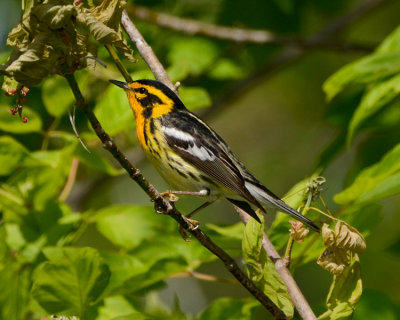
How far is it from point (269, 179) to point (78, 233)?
15.0 ft

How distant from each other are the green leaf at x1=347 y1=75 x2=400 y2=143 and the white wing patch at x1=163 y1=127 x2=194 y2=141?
921 millimetres

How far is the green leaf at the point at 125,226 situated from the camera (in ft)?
9.79

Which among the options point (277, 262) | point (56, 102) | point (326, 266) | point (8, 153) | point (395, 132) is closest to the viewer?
point (326, 266)

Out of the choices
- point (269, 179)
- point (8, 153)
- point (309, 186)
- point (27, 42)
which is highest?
point (27, 42)

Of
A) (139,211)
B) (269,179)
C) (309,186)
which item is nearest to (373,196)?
(309,186)

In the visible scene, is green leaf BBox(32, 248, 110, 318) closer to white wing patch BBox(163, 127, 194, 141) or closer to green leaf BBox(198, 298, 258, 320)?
green leaf BBox(198, 298, 258, 320)

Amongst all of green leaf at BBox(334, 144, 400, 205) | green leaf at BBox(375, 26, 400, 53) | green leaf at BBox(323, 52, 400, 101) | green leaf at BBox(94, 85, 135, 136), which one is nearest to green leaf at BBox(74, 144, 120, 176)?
green leaf at BBox(94, 85, 135, 136)

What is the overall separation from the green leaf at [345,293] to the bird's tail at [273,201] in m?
0.25

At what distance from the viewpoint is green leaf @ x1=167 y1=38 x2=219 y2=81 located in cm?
467

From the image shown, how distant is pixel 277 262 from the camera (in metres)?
2.47

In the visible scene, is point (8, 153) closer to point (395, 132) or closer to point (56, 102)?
point (56, 102)

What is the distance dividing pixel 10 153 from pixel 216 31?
8.13 ft

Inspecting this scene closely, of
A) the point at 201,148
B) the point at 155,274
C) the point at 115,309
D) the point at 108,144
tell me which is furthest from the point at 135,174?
the point at 201,148

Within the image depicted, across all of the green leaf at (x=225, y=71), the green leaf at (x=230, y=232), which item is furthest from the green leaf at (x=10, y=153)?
the green leaf at (x=225, y=71)
